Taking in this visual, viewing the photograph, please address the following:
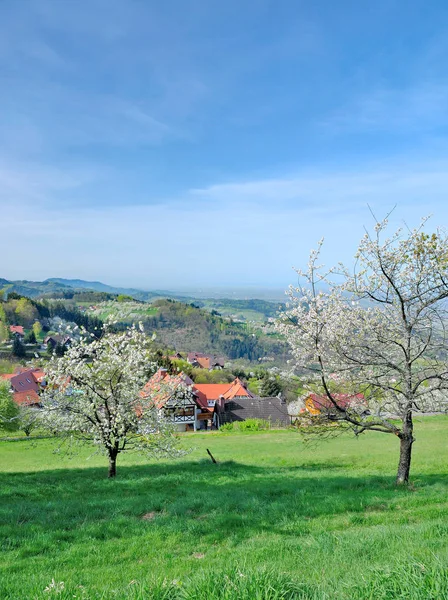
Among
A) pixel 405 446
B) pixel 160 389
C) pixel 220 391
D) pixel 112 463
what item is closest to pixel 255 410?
pixel 220 391

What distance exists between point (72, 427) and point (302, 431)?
10.3 meters

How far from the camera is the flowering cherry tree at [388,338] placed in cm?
1173

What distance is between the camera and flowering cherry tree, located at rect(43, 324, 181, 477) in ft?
56.3

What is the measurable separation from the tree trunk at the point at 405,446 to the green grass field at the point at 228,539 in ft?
1.63

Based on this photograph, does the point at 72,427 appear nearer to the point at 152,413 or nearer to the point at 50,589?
the point at 152,413

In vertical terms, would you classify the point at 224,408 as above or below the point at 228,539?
below

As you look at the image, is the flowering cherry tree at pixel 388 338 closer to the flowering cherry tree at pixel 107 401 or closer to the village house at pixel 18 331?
the flowering cherry tree at pixel 107 401

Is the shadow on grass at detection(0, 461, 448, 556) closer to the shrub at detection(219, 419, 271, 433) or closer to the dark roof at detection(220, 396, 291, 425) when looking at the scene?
the shrub at detection(219, 419, 271, 433)

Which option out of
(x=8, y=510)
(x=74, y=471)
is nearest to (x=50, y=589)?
(x=8, y=510)

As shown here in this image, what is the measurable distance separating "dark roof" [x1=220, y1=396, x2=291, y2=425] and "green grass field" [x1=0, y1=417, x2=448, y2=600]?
2389 inches

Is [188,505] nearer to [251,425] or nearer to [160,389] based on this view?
[160,389]

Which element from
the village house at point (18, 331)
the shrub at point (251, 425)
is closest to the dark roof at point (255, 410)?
the shrub at point (251, 425)

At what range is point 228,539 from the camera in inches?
304

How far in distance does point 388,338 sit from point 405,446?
3.28 meters
